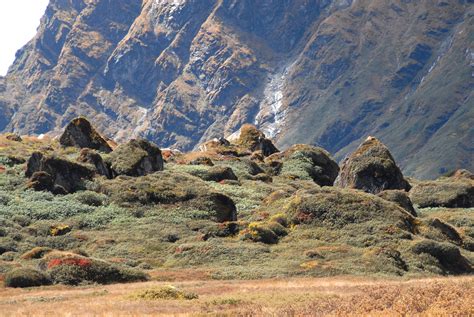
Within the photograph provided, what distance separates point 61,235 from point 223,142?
237 feet

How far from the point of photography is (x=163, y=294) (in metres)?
34.4

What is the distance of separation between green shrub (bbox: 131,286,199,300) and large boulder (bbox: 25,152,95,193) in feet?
128

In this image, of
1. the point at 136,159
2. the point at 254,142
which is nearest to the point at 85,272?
the point at 136,159

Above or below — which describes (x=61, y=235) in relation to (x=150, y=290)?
below

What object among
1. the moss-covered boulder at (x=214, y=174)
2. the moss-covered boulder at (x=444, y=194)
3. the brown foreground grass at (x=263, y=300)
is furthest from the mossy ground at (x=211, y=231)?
the moss-covered boulder at (x=214, y=174)

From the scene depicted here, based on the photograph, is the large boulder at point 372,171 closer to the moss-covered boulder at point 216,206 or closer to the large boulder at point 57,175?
the moss-covered boulder at point 216,206

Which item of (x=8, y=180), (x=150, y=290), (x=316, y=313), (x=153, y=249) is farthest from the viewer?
(x=8, y=180)

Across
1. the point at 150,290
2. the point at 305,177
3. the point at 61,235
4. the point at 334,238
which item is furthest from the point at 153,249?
the point at 305,177

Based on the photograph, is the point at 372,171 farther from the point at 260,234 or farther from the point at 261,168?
the point at 260,234

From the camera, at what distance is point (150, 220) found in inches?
2527

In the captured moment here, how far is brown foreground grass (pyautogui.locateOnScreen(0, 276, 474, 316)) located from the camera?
81.1 feet

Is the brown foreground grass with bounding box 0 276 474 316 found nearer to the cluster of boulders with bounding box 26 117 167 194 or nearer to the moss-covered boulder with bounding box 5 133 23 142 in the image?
the cluster of boulders with bounding box 26 117 167 194

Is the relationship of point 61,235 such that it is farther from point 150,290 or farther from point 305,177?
point 305,177

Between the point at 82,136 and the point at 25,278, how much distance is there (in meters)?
59.3
